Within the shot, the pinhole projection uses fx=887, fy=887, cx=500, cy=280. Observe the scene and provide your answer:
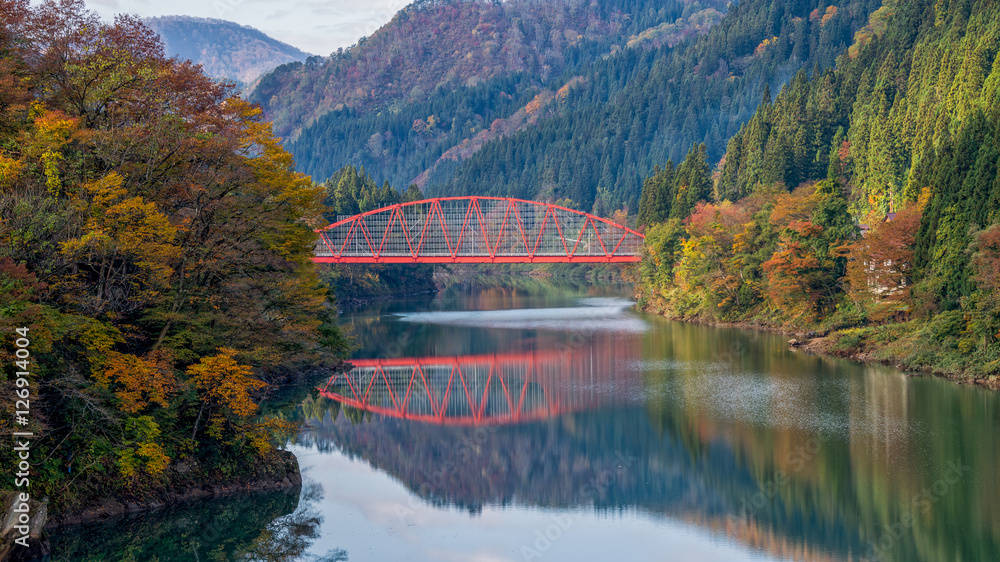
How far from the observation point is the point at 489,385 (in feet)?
135

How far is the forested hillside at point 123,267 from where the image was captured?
1920 centimetres

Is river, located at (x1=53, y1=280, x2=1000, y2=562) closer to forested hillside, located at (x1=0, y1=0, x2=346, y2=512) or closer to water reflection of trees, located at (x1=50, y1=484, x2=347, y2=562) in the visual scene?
water reflection of trees, located at (x1=50, y1=484, x2=347, y2=562)

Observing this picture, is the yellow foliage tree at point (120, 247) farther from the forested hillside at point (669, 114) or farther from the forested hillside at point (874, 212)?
the forested hillside at point (669, 114)

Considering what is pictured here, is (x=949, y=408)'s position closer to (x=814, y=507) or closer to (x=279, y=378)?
(x=814, y=507)

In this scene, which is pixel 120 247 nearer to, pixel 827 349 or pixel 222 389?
pixel 222 389

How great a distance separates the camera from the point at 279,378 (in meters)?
39.9

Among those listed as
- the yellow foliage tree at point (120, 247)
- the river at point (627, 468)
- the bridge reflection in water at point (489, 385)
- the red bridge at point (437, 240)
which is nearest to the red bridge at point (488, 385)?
the bridge reflection in water at point (489, 385)

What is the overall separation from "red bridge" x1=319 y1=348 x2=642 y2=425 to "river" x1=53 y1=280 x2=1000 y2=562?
0.54ft

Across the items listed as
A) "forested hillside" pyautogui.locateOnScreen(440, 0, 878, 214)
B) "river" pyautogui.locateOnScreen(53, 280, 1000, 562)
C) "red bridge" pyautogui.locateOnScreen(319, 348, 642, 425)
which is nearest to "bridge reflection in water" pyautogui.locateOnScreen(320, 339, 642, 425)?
"red bridge" pyautogui.locateOnScreen(319, 348, 642, 425)

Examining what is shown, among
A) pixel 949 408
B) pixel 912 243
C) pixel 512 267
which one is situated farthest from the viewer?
pixel 512 267

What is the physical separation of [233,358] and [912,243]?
111ft

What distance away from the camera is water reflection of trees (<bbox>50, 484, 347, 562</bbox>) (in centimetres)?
1959

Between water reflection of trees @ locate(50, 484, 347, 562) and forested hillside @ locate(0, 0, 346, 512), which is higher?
forested hillside @ locate(0, 0, 346, 512)

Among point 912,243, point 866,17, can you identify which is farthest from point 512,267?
point 912,243
